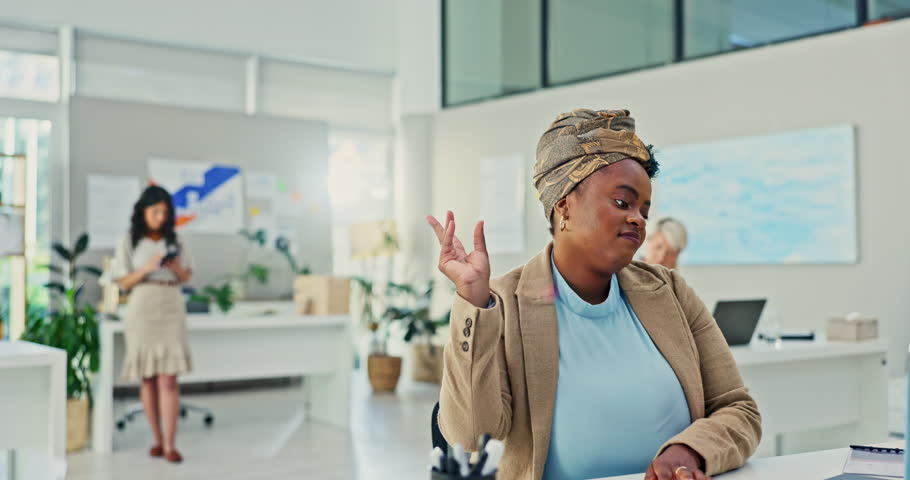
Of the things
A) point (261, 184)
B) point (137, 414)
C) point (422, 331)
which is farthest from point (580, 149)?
point (261, 184)

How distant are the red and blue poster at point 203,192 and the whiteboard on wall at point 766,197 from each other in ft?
12.7

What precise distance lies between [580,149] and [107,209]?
264 inches

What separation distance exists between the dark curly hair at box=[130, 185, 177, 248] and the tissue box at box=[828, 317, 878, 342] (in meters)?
3.69

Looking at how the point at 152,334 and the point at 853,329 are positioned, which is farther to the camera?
the point at 152,334

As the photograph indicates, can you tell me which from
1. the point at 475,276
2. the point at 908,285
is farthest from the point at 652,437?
the point at 908,285

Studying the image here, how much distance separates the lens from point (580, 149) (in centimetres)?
152

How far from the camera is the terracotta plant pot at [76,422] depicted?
5.25 meters

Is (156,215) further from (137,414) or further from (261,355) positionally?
(137,414)

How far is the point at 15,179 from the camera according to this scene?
6.43 metres

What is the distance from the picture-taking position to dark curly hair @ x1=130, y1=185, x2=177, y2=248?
4.96 metres

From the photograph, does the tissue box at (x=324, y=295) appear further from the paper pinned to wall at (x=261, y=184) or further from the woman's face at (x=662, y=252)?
the woman's face at (x=662, y=252)

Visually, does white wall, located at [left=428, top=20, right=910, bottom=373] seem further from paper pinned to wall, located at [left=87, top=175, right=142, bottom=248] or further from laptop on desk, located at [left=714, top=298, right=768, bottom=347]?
paper pinned to wall, located at [left=87, top=175, right=142, bottom=248]

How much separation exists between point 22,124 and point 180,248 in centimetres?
311

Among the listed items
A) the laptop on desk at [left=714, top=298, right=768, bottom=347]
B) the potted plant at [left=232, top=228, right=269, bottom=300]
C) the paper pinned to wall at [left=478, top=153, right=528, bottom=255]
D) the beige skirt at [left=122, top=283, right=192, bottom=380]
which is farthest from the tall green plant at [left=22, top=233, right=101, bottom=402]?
the paper pinned to wall at [left=478, top=153, right=528, bottom=255]
